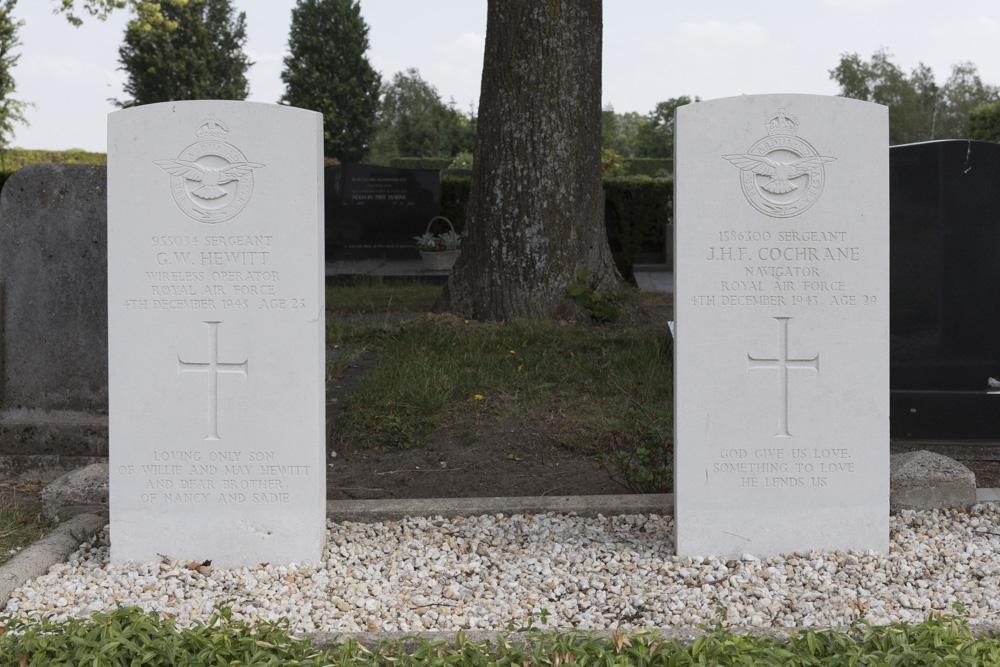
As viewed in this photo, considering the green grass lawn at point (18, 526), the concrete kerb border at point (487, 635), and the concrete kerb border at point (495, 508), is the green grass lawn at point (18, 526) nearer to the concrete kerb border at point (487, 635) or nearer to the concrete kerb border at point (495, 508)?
the concrete kerb border at point (495, 508)

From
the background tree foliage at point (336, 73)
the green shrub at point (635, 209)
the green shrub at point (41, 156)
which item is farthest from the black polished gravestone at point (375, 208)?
the background tree foliage at point (336, 73)

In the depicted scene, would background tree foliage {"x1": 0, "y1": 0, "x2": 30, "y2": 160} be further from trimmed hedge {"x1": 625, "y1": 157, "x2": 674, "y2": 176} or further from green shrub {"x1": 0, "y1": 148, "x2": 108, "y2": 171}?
trimmed hedge {"x1": 625, "y1": 157, "x2": 674, "y2": 176}

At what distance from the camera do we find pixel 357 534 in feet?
12.1

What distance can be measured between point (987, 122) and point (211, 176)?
42.7 meters

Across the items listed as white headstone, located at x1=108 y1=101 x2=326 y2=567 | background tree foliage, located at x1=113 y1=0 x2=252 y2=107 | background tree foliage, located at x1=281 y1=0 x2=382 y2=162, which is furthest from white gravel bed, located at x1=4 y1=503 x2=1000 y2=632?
background tree foliage, located at x1=281 y1=0 x2=382 y2=162

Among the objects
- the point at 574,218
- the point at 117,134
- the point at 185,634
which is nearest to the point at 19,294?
the point at 117,134

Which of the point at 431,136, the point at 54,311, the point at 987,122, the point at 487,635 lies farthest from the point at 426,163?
the point at 487,635

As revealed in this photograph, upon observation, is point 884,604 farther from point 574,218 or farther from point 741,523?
point 574,218

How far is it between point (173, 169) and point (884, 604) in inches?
111

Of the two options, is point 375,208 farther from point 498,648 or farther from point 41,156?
point 41,156

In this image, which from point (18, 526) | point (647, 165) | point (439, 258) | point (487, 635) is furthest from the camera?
point (647, 165)

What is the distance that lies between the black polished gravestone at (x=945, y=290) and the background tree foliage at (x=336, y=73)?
4637cm

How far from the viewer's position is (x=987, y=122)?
39.0 m

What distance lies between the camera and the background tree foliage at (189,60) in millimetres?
44625
